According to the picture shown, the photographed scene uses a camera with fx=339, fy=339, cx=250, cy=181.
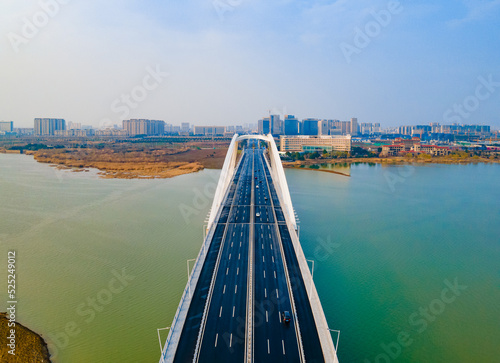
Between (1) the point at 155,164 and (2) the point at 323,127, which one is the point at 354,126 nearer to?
(2) the point at 323,127

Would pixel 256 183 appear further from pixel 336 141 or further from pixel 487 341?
pixel 336 141

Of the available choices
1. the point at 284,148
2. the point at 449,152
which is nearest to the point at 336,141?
the point at 284,148

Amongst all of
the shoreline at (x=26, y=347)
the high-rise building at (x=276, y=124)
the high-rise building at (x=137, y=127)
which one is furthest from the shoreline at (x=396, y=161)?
the high-rise building at (x=137, y=127)

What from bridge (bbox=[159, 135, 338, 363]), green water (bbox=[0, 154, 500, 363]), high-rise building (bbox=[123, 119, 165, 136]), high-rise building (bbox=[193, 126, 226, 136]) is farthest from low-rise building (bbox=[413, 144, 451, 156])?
high-rise building (bbox=[193, 126, 226, 136])

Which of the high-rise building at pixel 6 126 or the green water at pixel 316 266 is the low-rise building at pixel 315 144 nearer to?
the green water at pixel 316 266

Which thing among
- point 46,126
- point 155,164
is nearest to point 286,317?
point 155,164

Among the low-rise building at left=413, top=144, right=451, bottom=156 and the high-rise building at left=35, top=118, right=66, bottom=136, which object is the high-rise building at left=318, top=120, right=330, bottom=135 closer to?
the low-rise building at left=413, top=144, right=451, bottom=156

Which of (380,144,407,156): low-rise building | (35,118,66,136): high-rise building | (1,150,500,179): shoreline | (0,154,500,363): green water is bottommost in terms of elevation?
(0,154,500,363): green water
